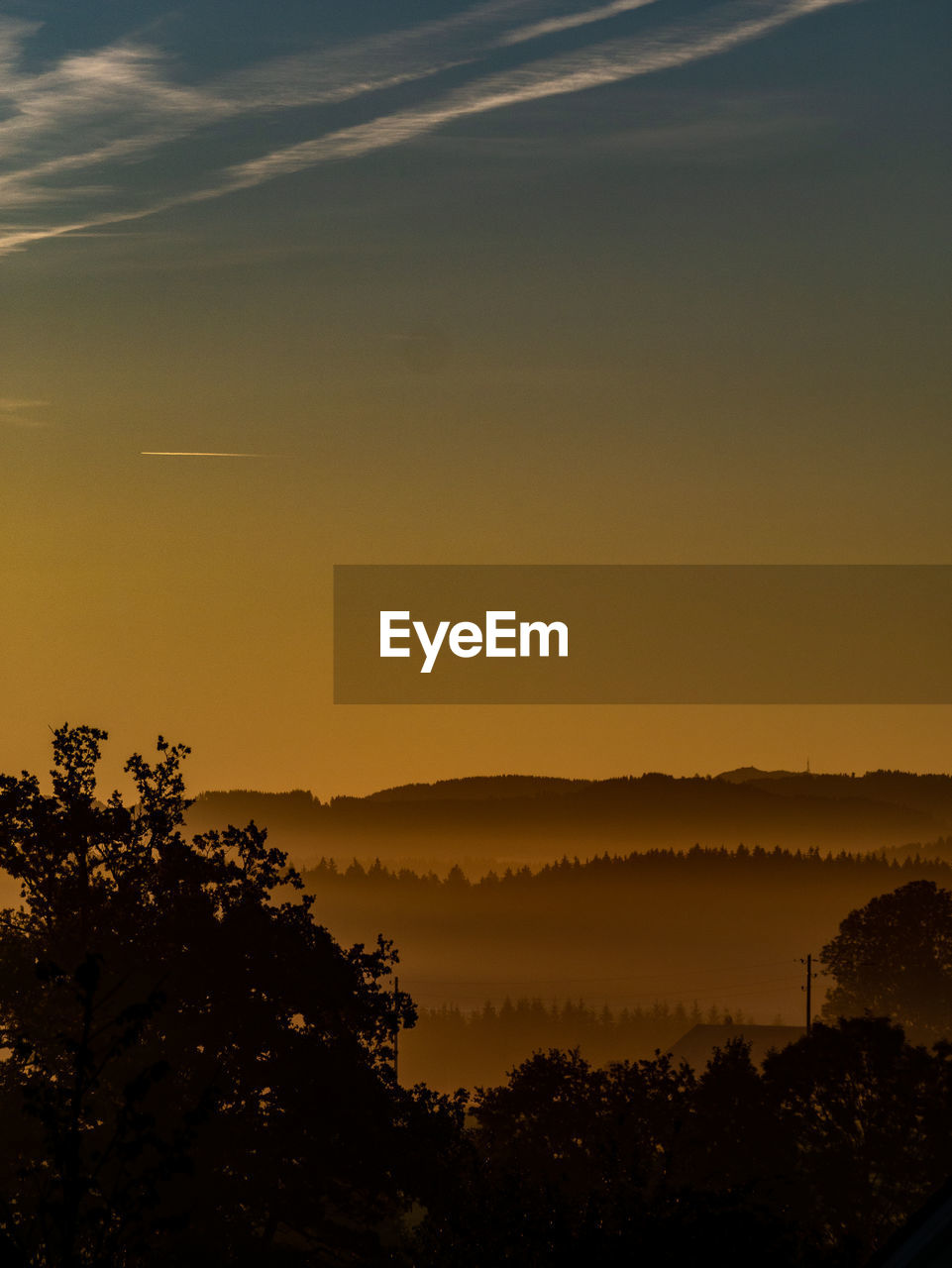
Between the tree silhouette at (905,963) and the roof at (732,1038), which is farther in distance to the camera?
the roof at (732,1038)

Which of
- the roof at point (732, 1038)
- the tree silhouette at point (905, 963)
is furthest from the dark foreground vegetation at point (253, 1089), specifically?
the roof at point (732, 1038)

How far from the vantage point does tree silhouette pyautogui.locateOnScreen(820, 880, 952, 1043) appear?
123125mm

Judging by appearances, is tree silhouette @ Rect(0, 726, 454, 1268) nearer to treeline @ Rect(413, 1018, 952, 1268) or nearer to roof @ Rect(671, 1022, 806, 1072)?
treeline @ Rect(413, 1018, 952, 1268)

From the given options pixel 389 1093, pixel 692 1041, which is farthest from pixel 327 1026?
pixel 692 1041

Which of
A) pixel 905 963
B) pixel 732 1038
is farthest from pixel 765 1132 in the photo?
pixel 732 1038

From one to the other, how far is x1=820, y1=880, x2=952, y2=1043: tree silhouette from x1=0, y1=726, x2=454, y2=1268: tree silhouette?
79.9 meters

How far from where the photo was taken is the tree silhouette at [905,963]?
123 metres

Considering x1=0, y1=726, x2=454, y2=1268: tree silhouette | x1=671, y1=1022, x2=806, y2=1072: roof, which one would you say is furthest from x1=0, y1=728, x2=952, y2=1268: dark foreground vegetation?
x1=671, y1=1022, x2=806, y2=1072: roof

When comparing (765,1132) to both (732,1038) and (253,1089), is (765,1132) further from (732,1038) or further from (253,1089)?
(732,1038)

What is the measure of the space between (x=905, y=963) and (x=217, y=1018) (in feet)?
281

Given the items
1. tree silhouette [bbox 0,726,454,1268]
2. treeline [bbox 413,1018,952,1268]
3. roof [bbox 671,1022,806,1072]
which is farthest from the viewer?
roof [bbox 671,1022,806,1072]

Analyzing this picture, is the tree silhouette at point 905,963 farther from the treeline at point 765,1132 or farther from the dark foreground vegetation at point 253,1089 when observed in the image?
the dark foreground vegetation at point 253,1089

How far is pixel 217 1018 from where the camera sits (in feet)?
155

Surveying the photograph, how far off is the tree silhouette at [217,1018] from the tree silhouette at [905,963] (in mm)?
79927
